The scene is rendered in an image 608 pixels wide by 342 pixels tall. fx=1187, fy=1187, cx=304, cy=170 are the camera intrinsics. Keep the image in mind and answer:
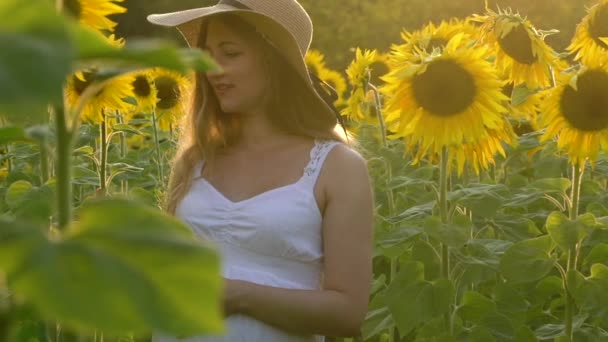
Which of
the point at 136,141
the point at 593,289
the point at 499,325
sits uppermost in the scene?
the point at 593,289

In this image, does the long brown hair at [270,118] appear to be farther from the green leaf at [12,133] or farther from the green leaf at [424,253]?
the green leaf at [12,133]

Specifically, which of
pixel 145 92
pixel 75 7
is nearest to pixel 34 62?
pixel 75 7

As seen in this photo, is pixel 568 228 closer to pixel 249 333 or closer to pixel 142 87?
pixel 249 333

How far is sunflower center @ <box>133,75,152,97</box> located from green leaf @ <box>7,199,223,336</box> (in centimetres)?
384

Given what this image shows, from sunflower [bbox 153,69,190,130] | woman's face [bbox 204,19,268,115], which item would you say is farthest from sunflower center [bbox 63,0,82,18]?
sunflower [bbox 153,69,190,130]

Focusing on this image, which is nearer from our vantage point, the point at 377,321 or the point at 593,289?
the point at 593,289

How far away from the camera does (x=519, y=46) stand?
3.39m

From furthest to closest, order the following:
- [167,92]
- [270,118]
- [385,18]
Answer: [385,18]
[167,92]
[270,118]

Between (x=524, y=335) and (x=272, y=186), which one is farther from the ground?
(x=272, y=186)

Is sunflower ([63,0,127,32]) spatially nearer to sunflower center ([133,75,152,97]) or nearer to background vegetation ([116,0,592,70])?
sunflower center ([133,75,152,97])

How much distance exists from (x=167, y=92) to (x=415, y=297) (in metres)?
1.95

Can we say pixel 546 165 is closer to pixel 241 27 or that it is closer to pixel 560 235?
pixel 560 235

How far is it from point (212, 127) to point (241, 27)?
266mm

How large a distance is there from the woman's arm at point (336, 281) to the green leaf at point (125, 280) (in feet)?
5.99
